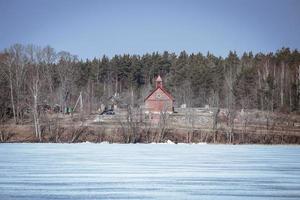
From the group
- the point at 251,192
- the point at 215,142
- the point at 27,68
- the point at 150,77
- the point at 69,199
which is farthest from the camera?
the point at 150,77

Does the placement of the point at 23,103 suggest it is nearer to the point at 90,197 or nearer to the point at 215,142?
the point at 215,142

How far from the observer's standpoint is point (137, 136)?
211 feet

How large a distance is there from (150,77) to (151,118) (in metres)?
64.0

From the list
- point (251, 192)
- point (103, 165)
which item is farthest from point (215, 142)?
point (251, 192)

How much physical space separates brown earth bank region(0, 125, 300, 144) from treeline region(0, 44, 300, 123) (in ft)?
11.6

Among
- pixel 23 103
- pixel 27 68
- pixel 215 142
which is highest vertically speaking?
pixel 27 68

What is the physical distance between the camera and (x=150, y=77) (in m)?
136

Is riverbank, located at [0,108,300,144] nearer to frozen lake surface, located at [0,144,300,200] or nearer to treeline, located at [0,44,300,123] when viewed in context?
treeline, located at [0,44,300,123]

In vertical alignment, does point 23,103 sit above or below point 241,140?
above

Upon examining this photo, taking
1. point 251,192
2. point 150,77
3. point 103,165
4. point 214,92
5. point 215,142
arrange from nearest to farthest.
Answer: point 251,192, point 103,165, point 215,142, point 214,92, point 150,77

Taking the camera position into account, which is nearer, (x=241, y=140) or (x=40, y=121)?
(x=241, y=140)

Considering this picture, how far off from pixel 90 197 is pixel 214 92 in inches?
3746

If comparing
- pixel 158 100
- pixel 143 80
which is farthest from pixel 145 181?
pixel 143 80

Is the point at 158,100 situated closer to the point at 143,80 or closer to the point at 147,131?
the point at 147,131
